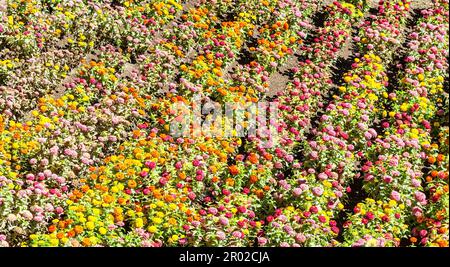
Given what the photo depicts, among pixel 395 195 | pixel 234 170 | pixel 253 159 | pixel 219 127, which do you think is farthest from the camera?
pixel 219 127

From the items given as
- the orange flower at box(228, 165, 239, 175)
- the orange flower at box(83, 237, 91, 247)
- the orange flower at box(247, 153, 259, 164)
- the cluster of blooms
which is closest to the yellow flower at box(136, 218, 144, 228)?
the orange flower at box(83, 237, 91, 247)

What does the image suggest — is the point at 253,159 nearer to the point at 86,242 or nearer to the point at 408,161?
the point at 408,161

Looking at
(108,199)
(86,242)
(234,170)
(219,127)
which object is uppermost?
(219,127)

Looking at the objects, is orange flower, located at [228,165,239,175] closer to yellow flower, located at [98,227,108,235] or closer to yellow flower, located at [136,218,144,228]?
yellow flower, located at [136,218,144,228]

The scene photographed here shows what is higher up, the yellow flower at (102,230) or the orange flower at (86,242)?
the yellow flower at (102,230)

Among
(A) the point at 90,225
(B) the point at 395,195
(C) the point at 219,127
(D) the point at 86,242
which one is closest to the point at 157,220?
(A) the point at 90,225

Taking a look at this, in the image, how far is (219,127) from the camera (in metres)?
8.27

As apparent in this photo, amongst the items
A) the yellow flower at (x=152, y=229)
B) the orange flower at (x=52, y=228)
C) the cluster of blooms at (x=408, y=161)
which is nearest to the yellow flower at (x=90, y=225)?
the orange flower at (x=52, y=228)

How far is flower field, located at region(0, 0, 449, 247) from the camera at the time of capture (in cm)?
684

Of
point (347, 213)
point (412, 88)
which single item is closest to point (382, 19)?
point (412, 88)

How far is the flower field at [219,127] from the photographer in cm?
684

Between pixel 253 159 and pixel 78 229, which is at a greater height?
pixel 253 159

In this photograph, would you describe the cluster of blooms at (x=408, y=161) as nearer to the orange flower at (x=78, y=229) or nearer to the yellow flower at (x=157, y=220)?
the yellow flower at (x=157, y=220)
